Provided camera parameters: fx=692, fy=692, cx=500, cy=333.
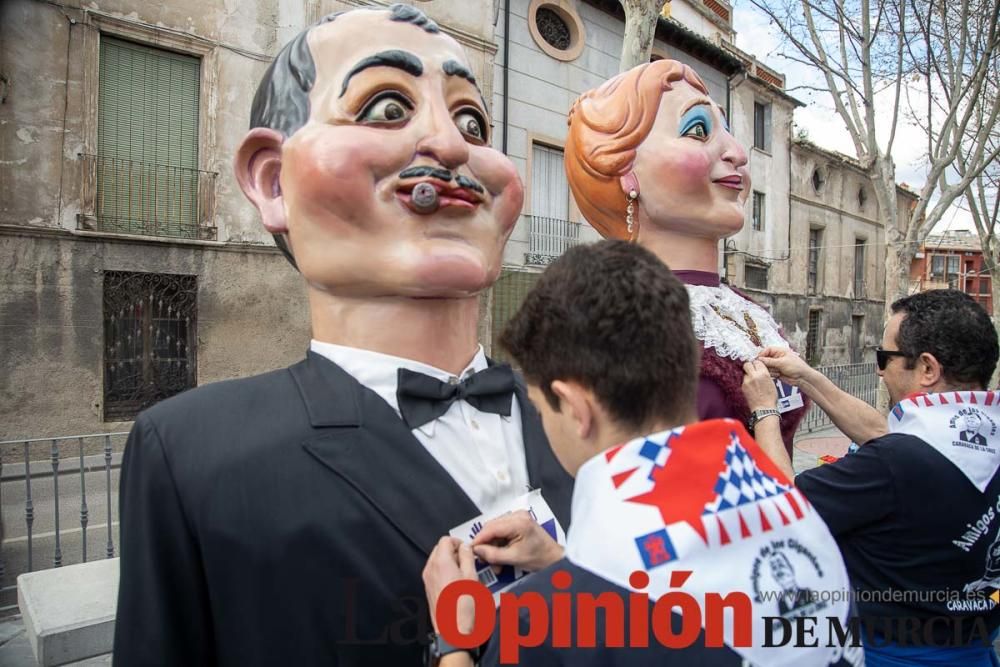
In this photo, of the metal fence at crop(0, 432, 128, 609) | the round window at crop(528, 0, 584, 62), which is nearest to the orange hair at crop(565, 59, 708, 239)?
the metal fence at crop(0, 432, 128, 609)

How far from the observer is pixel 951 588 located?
2020 millimetres

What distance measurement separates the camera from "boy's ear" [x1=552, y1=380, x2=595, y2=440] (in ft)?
3.47

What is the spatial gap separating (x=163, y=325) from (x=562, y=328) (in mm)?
8507

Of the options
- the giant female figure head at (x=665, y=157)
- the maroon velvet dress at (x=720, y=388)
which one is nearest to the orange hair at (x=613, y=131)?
the giant female figure head at (x=665, y=157)

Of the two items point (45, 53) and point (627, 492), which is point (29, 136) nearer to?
point (45, 53)

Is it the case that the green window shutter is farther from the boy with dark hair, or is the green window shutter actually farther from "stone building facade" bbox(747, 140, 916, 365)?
"stone building facade" bbox(747, 140, 916, 365)

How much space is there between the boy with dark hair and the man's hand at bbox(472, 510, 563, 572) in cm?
7

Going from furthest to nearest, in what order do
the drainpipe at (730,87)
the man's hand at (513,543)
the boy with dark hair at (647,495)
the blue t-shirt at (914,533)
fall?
the drainpipe at (730,87) → the blue t-shirt at (914,533) → the man's hand at (513,543) → the boy with dark hair at (647,495)

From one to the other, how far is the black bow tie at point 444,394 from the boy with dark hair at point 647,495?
1.07 ft

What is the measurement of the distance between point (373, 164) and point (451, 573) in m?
0.83

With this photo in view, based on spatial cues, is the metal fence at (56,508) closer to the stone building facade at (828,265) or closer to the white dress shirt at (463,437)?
the white dress shirt at (463,437)

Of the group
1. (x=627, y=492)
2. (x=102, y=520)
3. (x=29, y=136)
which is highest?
(x=29, y=136)

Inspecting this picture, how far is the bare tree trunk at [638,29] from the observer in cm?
522

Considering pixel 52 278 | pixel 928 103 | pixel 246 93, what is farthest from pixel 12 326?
pixel 928 103
